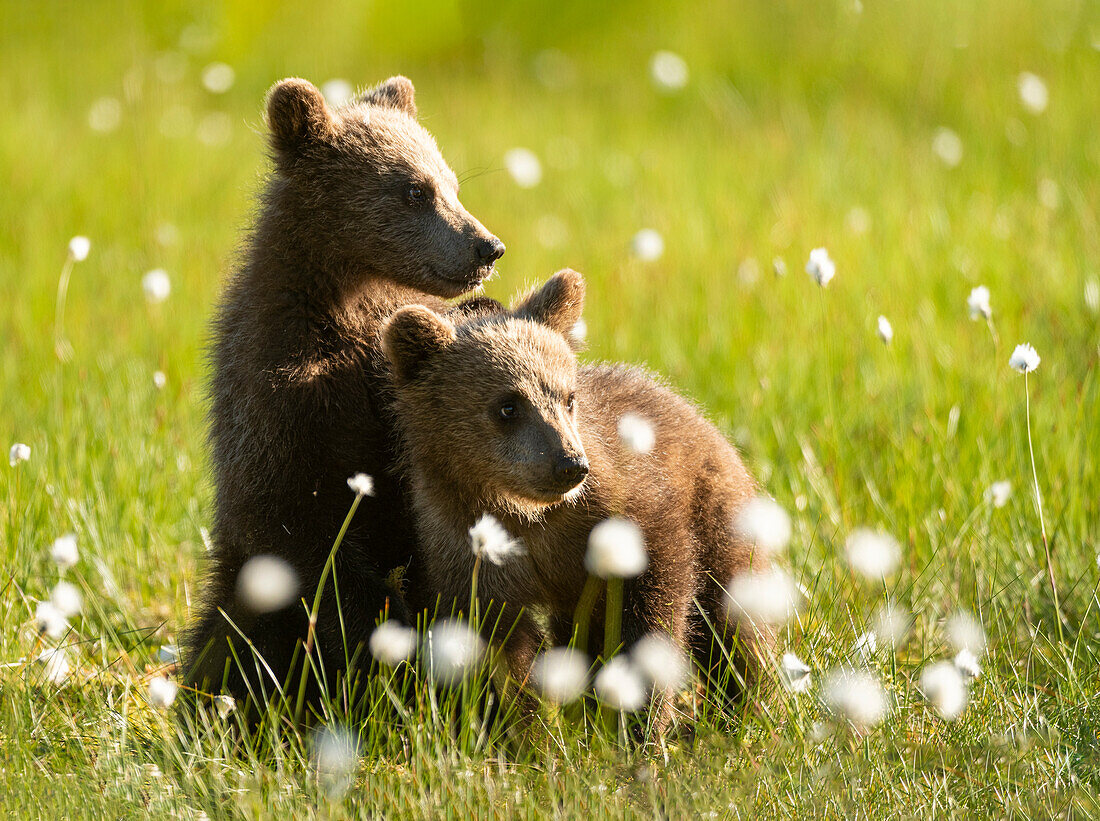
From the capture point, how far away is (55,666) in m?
3.49

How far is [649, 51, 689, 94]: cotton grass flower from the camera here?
10.3 meters

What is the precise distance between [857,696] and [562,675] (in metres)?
0.75

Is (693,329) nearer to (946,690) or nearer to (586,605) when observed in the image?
(586,605)

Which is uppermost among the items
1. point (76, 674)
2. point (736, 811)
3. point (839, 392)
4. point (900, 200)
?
point (900, 200)

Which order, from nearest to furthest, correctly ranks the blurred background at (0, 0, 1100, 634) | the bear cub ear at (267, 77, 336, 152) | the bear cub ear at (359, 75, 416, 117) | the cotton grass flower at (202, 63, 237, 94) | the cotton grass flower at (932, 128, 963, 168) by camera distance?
the bear cub ear at (267, 77, 336, 152) → the bear cub ear at (359, 75, 416, 117) → the blurred background at (0, 0, 1100, 634) → the cotton grass flower at (932, 128, 963, 168) → the cotton grass flower at (202, 63, 237, 94)

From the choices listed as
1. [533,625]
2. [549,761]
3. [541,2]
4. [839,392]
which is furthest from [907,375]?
[541,2]

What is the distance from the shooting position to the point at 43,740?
10.6 feet

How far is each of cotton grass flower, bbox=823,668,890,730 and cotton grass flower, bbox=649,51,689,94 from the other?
779 cm

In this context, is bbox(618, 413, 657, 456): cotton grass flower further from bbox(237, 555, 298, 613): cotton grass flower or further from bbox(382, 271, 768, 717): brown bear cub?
bbox(237, 555, 298, 613): cotton grass flower

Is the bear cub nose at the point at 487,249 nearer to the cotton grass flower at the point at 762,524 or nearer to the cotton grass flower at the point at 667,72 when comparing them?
the cotton grass flower at the point at 762,524

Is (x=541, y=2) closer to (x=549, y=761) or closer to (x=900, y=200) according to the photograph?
(x=900, y=200)

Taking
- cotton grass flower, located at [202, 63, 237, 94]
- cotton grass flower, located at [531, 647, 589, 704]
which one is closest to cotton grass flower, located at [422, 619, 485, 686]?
cotton grass flower, located at [531, 647, 589, 704]

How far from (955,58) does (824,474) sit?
21.8 ft

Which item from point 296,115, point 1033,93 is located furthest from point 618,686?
point 1033,93
